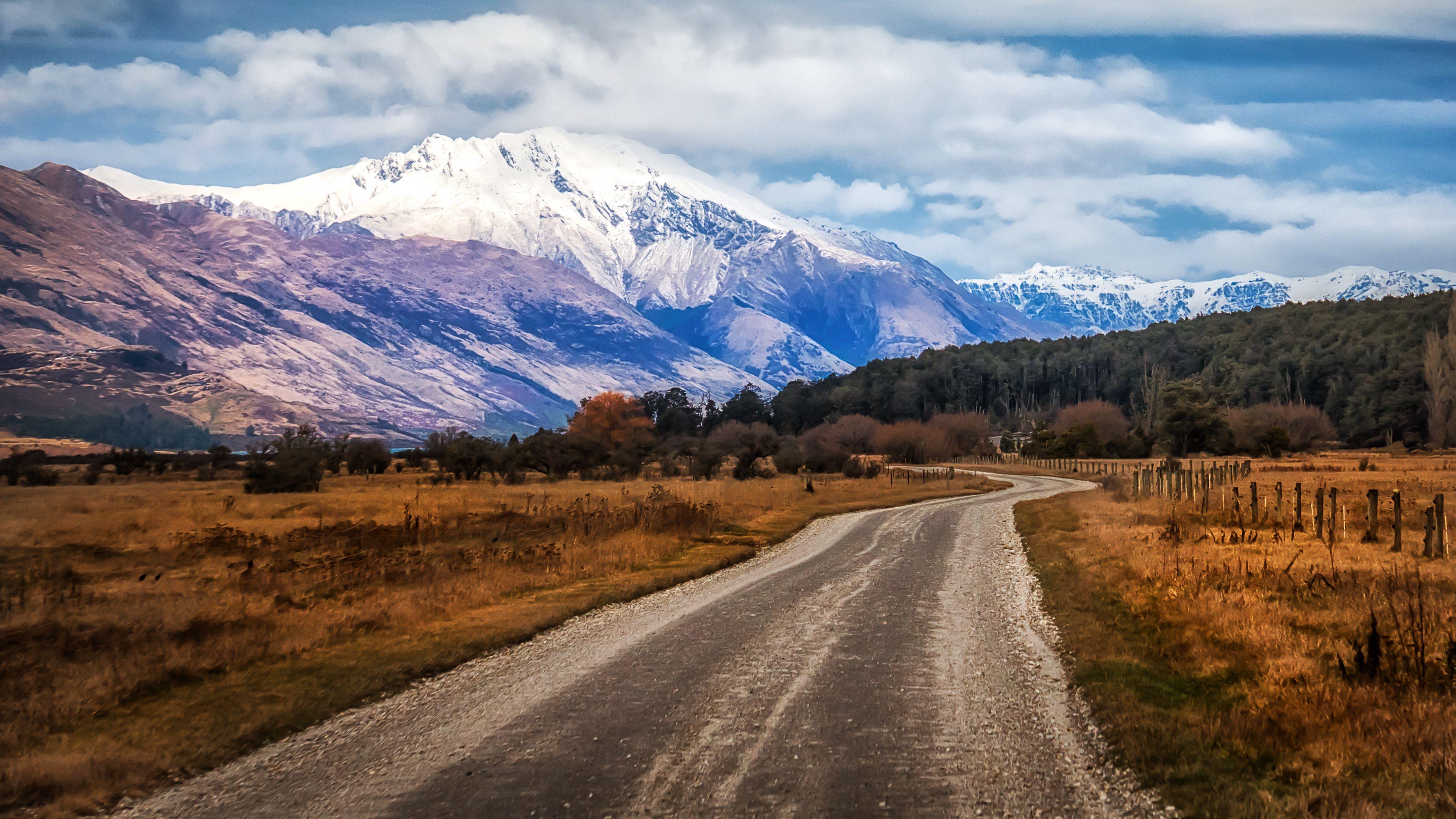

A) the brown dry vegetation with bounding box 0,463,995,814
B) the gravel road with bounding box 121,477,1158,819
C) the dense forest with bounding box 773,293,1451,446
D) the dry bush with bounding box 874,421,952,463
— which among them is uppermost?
the dense forest with bounding box 773,293,1451,446

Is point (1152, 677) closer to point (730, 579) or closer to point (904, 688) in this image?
point (904, 688)

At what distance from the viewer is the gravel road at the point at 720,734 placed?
6637mm

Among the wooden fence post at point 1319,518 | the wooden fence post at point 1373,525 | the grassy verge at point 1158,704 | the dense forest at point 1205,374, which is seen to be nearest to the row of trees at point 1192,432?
the dense forest at point 1205,374

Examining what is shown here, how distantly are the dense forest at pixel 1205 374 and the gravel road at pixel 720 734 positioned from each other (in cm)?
11695

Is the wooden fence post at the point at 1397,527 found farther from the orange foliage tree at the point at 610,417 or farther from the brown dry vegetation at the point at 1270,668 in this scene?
the orange foliage tree at the point at 610,417

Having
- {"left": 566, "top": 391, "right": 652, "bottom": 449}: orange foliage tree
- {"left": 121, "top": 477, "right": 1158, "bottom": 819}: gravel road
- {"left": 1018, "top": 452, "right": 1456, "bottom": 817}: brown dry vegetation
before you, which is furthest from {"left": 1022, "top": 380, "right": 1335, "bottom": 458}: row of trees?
{"left": 121, "top": 477, "right": 1158, "bottom": 819}: gravel road

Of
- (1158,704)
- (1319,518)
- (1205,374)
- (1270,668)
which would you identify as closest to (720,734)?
(1158,704)

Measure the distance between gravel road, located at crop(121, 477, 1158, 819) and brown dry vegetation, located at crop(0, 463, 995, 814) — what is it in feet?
2.58

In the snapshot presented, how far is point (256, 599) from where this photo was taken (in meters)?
15.9

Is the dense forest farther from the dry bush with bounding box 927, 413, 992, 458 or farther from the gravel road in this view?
the gravel road

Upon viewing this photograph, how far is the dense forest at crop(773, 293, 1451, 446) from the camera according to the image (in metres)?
123

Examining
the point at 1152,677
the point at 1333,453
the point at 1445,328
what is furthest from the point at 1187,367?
the point at 1152,677

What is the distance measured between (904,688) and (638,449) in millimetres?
69811

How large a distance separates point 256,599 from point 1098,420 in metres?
124
